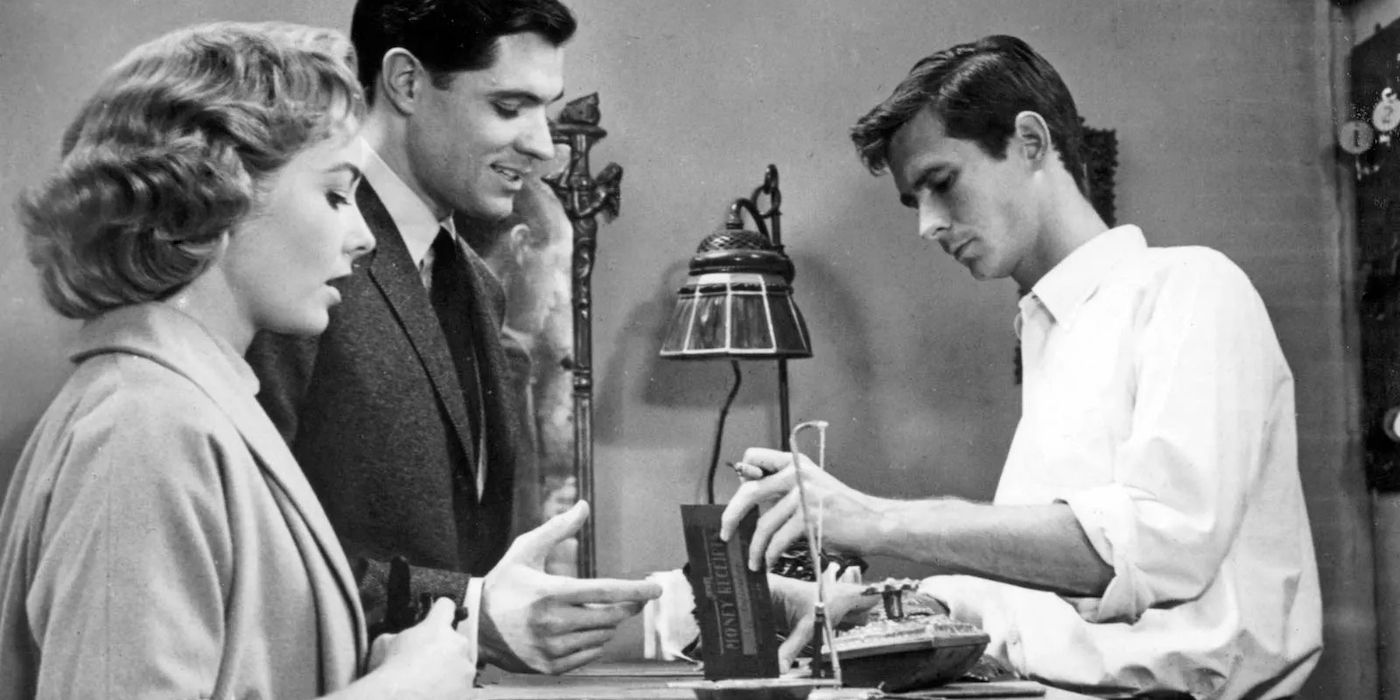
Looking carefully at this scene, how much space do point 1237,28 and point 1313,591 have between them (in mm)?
864

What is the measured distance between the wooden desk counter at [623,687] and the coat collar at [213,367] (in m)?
0.48

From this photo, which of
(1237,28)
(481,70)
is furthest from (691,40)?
(1237,28)

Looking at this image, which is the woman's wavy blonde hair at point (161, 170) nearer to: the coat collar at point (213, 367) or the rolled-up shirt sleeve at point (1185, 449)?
the coat collar at point (213, 367)

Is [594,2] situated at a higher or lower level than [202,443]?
higher

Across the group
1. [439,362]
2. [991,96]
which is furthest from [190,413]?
[991,96]

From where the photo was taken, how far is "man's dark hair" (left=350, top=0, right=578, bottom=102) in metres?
1.88

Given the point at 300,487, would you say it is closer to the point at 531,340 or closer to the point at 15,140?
the point at 15,140

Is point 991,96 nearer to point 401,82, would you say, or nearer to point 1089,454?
point 1089,454

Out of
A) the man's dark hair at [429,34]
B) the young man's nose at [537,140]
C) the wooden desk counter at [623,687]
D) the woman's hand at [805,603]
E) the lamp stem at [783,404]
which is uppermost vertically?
the man's dark hair at [429,34]

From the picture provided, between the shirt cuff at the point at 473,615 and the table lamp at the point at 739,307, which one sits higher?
the table lamp at the point at 739,307

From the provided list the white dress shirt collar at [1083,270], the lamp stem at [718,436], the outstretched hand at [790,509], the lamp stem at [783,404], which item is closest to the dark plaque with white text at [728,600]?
the outstretched hand at [790,509]

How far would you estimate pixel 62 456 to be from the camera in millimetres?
1117

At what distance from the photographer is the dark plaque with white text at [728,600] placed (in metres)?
1.58

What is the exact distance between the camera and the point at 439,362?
1.90 metres
